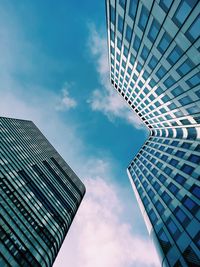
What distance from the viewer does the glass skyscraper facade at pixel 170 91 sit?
2041cm

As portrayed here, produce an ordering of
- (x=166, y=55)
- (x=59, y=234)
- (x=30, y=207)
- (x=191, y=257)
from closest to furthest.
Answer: (x=191, y=257) < (x=166, y=55) < (x=30, y=207) < (x=59, y=234)

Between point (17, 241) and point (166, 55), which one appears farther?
point (17, 241)

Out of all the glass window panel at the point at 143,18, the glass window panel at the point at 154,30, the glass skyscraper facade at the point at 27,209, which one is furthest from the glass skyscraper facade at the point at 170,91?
the glass skyscraper facade at the point at 27,209

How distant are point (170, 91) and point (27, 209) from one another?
117ft

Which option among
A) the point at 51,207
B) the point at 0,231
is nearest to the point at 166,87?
the point at 0,231

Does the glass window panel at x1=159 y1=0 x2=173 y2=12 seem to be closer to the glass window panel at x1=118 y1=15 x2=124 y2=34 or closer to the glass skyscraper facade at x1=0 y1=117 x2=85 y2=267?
the glass window panel at x1=118 y1=15 x2=124 y2=34

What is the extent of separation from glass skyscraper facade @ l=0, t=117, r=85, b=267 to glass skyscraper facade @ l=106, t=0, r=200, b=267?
2050 centimetres

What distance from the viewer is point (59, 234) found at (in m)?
48.6

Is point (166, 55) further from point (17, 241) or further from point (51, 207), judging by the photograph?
point (51, 207)

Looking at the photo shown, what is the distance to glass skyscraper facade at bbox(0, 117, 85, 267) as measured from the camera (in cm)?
3378

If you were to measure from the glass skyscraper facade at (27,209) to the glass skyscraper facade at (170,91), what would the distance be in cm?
2050

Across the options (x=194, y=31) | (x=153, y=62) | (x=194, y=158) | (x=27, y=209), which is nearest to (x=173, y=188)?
(x=194, y=158)

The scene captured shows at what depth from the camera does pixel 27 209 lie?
43.4 meters

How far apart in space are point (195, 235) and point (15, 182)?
1541 inches
